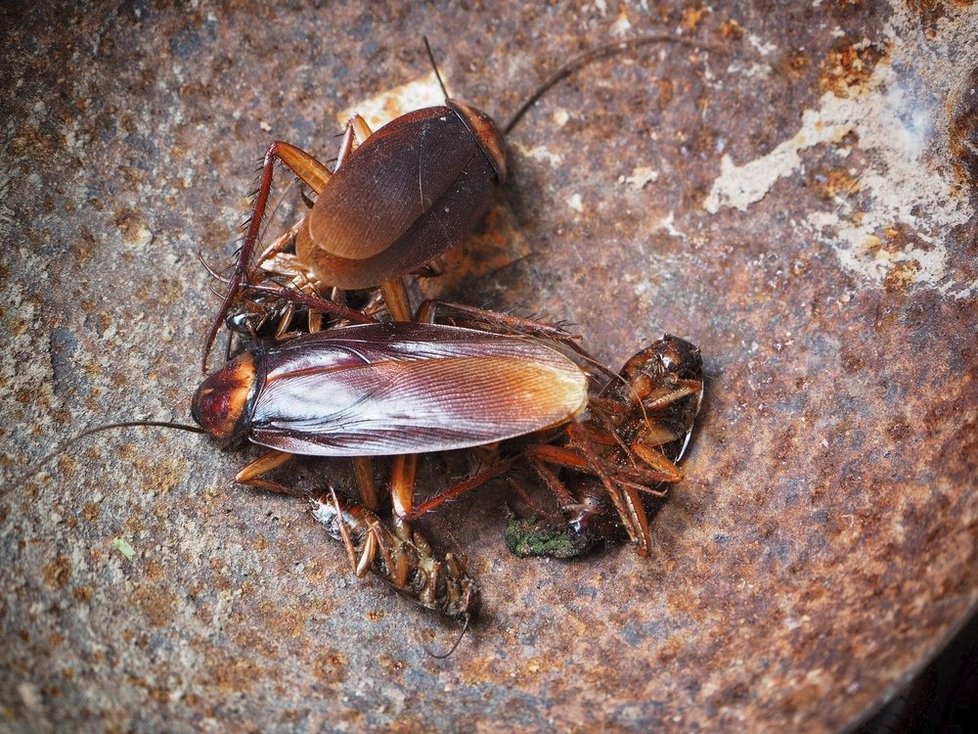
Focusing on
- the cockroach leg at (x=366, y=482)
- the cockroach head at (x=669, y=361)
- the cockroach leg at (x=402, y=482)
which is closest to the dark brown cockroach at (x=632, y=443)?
the cockroach head at (x=669, y=361)

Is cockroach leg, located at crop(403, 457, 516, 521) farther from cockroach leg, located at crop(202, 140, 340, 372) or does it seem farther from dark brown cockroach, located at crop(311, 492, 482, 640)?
cockroach leg, located at crop(202, 140, 340, 372)

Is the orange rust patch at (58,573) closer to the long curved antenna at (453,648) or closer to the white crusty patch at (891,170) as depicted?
the long curved antenna at (453,648)

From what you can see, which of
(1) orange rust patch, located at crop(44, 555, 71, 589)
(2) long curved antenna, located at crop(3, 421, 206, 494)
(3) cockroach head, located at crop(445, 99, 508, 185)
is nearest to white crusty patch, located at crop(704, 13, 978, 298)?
(3) cockroach head, located at crop(445, 99, 508, 185)

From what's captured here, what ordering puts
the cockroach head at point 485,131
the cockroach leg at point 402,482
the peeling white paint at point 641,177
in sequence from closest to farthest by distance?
1. the cockroach leg at point 402,482
2. the cockroach head at point 485,131
3. the peeling white paint at point 641,177

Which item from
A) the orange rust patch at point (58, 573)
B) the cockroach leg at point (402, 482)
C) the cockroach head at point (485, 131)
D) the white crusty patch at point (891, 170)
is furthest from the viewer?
the cockroach head at point (485, 131)

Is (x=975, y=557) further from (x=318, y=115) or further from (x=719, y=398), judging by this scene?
(x=318, y=115)

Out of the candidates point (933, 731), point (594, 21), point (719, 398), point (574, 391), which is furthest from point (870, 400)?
point (594, 21)
